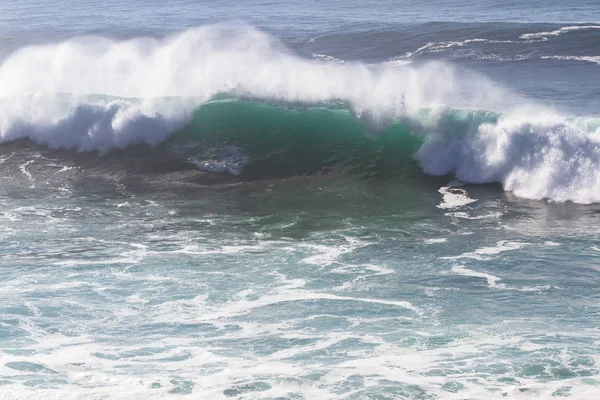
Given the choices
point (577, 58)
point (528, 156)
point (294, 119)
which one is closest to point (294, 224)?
point (528, 156)

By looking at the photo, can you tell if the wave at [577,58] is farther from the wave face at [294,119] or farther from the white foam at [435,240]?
the white foam at [435,240]

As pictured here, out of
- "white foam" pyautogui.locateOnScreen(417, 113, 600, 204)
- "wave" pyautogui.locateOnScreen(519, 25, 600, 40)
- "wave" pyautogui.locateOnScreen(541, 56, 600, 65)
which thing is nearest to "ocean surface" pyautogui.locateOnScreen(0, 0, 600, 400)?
"white foam" pyautogui.locateOnScreen(417, 113, 600, 204)

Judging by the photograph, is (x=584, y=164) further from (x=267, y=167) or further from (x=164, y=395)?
(x=164, y=395)

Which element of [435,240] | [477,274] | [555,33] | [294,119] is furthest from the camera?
[555,33]

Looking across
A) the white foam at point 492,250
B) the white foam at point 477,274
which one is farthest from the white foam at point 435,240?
the white foam at point 477,274

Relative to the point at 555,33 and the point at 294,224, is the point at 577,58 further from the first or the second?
the point at 294,224

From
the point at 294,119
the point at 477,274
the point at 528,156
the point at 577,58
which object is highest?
the point at 577,58

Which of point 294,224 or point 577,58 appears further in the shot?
point 577,58

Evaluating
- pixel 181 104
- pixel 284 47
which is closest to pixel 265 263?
pixel 181 104
